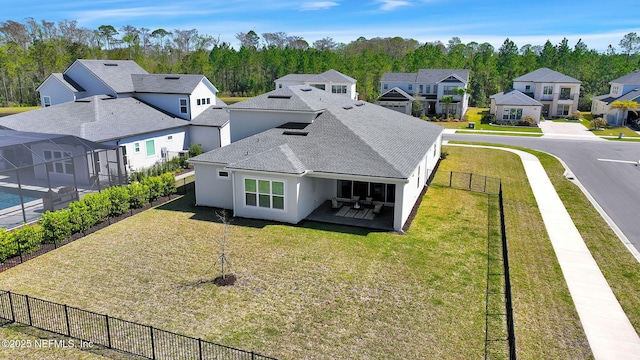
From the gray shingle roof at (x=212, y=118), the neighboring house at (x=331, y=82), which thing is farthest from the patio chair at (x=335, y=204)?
the neighboring house at (x=331, y=82)

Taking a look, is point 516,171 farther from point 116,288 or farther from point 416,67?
point 416,67

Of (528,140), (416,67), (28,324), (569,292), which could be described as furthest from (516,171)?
(416,67)

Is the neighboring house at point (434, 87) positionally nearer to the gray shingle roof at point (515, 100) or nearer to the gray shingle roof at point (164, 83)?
the gray shingle roof at point (515, 100)

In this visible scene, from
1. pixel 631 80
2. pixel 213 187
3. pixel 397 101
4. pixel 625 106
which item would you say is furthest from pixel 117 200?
pixel 631 80

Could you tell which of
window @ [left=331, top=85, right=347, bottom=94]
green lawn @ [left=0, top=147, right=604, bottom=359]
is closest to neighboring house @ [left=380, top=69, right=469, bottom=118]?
window @ [left=331, top=85, right=347, bottom=94]

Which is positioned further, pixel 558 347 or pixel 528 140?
pixel 528 140

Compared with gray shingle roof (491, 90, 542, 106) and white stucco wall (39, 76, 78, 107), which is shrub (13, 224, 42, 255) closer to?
white stucco wall (39, 76, 78, 107)
